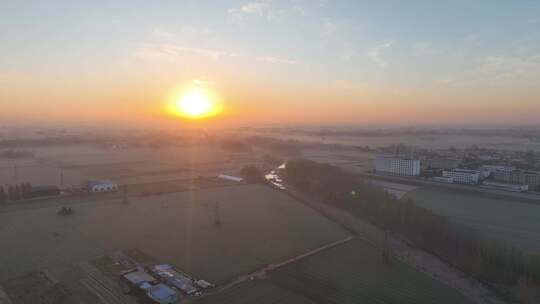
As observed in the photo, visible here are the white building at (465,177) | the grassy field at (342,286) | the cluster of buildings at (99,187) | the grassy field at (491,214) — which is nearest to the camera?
the grassy field at (342,286)

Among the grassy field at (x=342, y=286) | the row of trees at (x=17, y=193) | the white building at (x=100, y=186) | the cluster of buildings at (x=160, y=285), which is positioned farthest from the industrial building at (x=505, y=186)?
the row of trees at (x=17, y=193)

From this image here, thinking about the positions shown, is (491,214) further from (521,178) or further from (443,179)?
(521,178)

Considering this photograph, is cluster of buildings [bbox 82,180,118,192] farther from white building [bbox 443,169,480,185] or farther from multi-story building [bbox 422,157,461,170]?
multi-story building [bbox 422,157,461,170]

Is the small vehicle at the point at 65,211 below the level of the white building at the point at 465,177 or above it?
below

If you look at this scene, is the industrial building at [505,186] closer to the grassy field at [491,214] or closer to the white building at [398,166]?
the grassy field at [491,214]

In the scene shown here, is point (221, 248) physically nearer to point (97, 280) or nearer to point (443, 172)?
point (97, 280)

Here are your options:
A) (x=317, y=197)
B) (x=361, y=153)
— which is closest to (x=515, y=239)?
(x=317, y=197)
